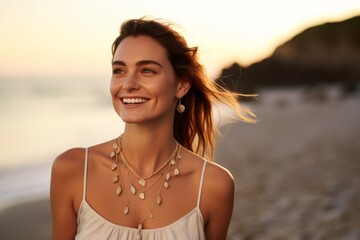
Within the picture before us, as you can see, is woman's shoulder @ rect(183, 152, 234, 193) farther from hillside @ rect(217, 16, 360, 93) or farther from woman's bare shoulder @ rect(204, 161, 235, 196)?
hillside @ rect(217, 16, 360, 93)

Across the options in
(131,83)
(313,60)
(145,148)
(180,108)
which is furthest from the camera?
(313,60)

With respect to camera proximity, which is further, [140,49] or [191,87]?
[191,87]

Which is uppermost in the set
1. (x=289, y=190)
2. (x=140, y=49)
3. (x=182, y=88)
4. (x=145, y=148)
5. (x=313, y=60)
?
(x=140, y=49)

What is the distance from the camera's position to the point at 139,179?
9.82ft

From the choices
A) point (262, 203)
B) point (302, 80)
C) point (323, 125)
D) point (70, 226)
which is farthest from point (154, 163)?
point (302, 80)

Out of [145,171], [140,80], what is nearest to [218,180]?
[145,171]

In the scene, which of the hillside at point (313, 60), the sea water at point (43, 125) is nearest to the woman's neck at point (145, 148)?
the sea water at point (43, 125)

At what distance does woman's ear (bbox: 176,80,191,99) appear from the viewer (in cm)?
305

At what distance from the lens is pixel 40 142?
15375 millimetres

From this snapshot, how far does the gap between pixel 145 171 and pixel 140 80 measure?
1.66 feet

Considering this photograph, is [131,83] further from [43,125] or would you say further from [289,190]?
Answer: [43,125]

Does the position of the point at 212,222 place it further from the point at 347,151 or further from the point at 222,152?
the point at 222,152

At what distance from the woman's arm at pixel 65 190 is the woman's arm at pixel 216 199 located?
63 cm

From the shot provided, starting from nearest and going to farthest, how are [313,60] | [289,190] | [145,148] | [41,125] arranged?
[145,148] < [289,190] < [41,125] < [313,60]
